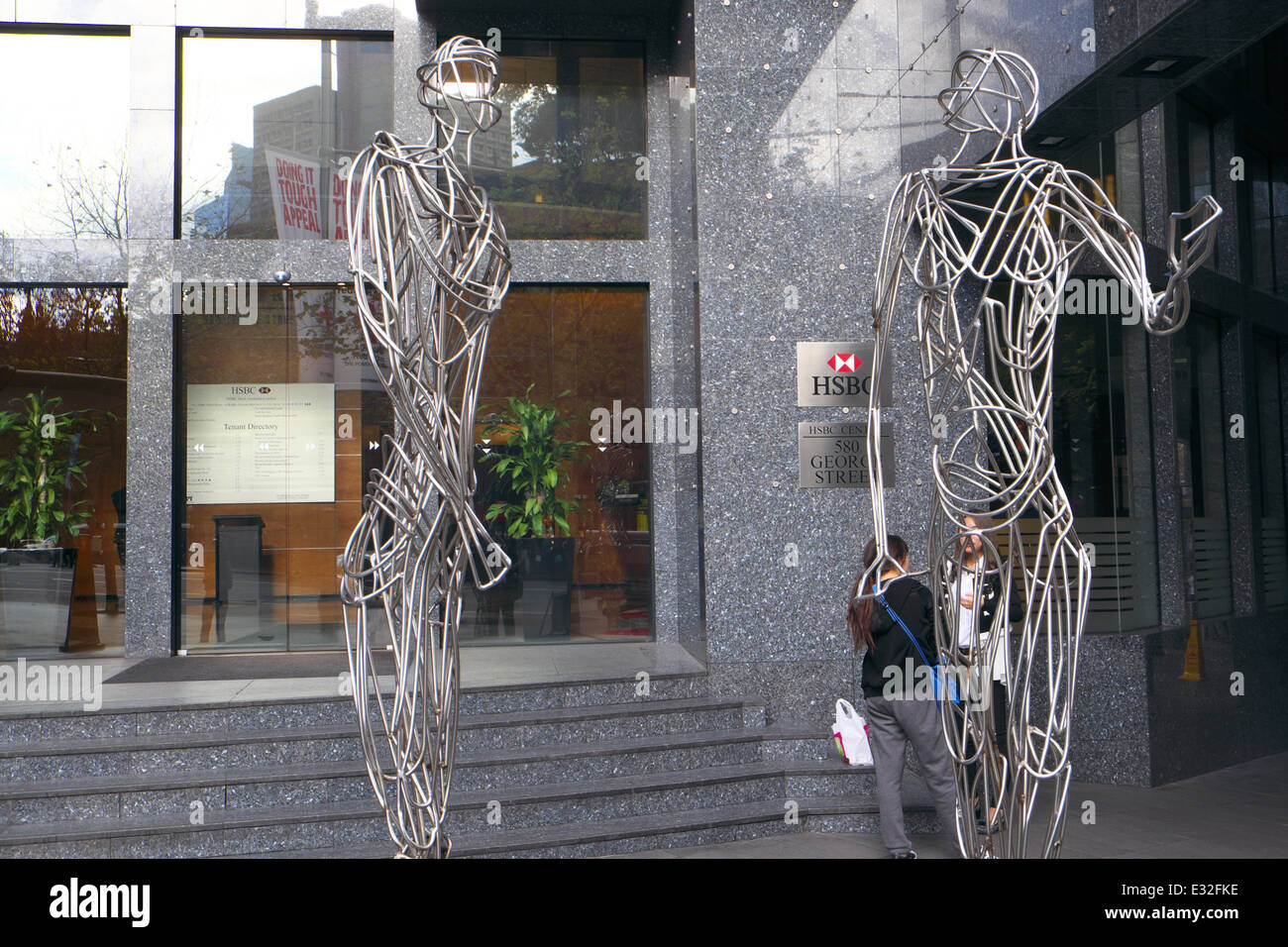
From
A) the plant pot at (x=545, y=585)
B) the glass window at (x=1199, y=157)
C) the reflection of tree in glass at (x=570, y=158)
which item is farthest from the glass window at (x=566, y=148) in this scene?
the glass window at (x=1199, y=157)

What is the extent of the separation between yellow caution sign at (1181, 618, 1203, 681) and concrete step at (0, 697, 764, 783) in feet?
12.1

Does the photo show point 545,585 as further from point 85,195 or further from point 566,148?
point 85,195

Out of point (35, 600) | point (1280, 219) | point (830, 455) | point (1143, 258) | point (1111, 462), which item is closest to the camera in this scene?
point (1143, 258)

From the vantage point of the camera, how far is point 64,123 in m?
8.63

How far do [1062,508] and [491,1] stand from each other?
22.9 feet

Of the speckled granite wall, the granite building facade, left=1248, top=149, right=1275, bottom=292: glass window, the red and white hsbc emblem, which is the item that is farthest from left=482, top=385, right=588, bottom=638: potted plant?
left=1248, top=149, right=1275, bottom=292: glass window

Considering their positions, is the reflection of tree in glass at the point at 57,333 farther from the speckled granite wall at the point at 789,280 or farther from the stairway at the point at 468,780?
the speckled granite wall at the point at 789,280

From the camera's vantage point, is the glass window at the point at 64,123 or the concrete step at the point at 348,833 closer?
the concrete step at the point at 348,833

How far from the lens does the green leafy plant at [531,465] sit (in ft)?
28.5

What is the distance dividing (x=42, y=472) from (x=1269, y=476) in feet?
33.6

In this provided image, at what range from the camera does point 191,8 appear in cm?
862

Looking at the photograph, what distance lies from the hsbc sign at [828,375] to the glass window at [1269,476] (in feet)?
13.1

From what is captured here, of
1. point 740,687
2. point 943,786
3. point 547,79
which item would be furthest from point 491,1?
point 943,786

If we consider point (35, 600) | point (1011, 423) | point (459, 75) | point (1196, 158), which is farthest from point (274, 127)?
point (1196, 158)
